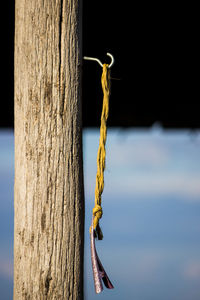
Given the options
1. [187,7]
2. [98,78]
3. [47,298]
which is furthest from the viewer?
[98,78]

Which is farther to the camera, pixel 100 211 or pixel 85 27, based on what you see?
pixel 85 27

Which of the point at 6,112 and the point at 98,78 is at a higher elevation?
the point at 98,78

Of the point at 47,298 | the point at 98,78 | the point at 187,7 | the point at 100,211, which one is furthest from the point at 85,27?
the point at 47,298

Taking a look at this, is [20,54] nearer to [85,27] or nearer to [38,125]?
[38,125]

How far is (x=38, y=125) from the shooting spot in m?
1.17

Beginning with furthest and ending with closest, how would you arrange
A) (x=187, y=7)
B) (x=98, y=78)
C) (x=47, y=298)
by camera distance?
(x=98, y=78) → (x=187, y=7) → (x=47, y=298)

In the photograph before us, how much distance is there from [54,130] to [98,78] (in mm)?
2327

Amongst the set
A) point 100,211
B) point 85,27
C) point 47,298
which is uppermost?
point 85,27

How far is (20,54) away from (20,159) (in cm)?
33

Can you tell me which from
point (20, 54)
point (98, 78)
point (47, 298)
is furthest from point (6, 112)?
point (47, 298)

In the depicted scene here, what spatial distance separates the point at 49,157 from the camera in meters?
1.15

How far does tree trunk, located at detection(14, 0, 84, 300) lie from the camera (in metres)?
1.15

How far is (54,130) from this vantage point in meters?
1.16

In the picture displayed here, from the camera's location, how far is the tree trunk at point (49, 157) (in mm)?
1152
